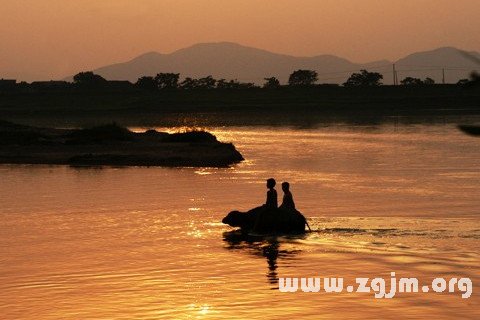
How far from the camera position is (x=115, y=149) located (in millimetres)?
63062

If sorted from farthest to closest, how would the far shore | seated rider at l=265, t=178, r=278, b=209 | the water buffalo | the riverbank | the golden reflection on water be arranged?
the far shore
the riverbank
the water buffalo
seated rider at l=265, t=178, r=278, b=209
the golden reflection on water

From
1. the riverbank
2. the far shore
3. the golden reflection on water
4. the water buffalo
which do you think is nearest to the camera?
the golden reflection on water

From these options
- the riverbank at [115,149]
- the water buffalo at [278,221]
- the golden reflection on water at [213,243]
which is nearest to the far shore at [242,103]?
the riverbank at [115,149]

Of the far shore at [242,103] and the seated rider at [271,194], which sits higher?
the far shore at [242,103]

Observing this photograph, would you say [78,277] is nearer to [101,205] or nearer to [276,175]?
[101,205]

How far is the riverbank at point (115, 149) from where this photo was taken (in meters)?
57.6

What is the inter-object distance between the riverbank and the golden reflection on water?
13.7ft

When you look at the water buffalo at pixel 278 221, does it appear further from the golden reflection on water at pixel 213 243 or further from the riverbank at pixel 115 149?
the riverbank at pixel 115 149

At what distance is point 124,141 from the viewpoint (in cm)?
6681

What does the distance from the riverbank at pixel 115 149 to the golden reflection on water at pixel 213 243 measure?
4179 mm

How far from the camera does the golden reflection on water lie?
64.1ft

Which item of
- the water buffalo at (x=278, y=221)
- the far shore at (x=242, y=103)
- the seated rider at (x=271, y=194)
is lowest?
the water buffalo at (x=278, y=221)

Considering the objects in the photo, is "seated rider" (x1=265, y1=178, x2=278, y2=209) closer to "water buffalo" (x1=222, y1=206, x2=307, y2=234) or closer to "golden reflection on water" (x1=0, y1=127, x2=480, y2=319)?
"water buffalo" (x1=222, y1=206, x2=307, y2=234)

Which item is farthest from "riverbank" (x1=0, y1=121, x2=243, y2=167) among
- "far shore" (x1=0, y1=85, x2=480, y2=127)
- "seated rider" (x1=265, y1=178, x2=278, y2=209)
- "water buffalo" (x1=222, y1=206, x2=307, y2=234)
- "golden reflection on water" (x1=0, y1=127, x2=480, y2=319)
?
"far shore" (x1=0, y1=85, x2=480, y2=127)
